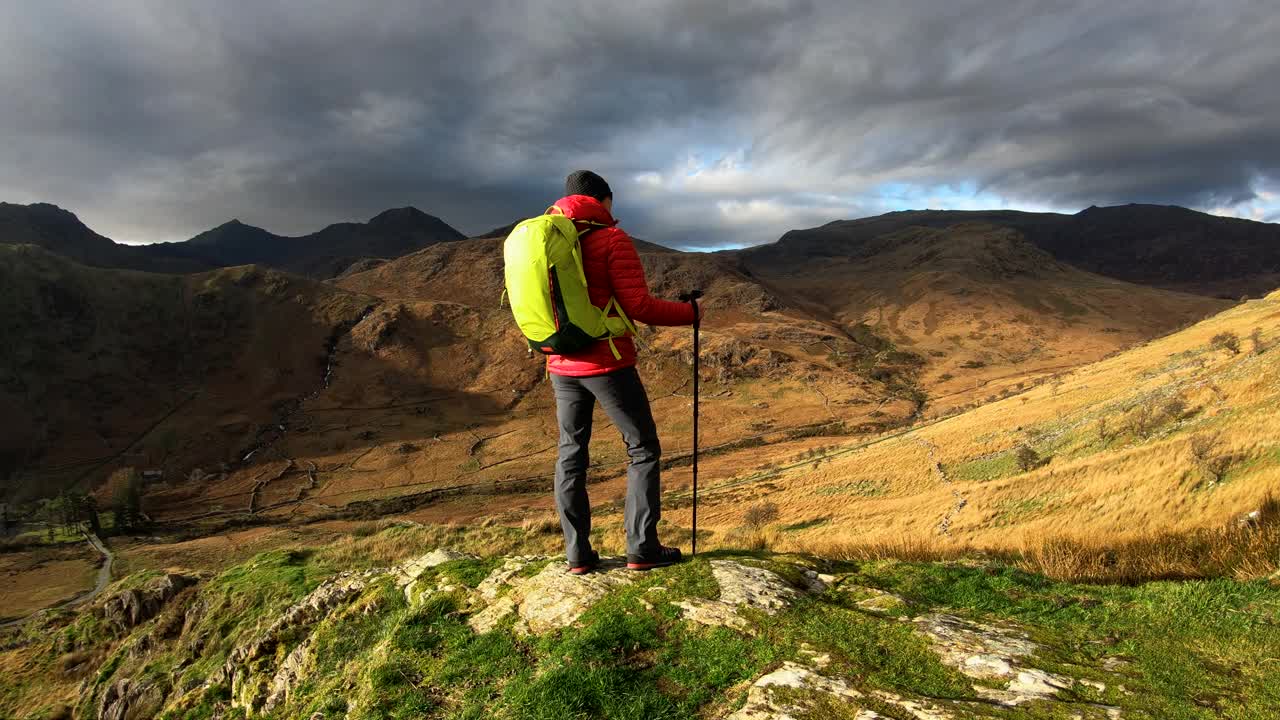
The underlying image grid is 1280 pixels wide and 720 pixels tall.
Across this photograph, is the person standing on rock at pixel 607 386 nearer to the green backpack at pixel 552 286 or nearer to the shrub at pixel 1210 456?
the green backpack at pixel 552 286

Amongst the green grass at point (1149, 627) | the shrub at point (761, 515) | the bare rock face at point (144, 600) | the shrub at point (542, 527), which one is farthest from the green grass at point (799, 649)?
the shrub at point (761, 515)

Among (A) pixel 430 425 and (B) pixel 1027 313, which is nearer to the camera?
(A) pixel 430 425

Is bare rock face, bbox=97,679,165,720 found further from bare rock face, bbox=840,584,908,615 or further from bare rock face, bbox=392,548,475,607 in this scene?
bare rock face, bbox=840,584,908,615

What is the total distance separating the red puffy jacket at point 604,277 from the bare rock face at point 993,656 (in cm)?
294

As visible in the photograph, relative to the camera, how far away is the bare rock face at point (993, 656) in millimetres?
3113

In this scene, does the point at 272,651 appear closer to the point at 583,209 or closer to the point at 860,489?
the point at 583,209

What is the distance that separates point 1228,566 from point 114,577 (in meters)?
36.3

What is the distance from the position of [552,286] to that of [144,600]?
1135 cm

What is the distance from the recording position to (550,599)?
15.7ft

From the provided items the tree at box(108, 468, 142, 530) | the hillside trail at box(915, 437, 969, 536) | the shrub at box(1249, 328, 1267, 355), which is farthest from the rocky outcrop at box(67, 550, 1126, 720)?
the tree at box(108, 468, 142, 530)

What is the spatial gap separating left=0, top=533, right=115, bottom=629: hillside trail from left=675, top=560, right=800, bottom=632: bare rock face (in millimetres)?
25336

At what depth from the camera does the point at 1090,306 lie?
94250mm

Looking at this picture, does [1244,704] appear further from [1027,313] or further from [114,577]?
[1027,313]

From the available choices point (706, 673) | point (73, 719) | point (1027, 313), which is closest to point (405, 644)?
point (706, 673)
